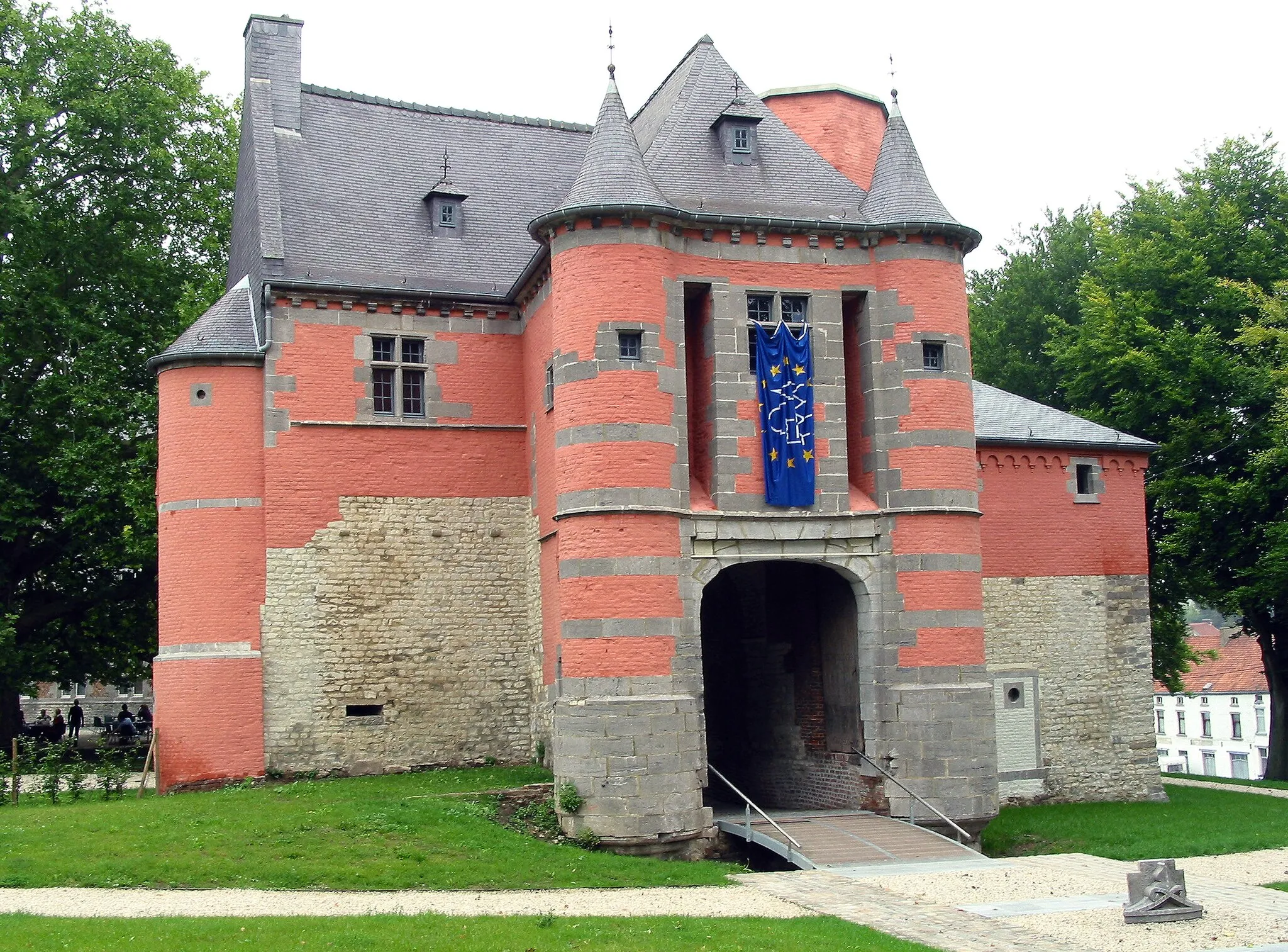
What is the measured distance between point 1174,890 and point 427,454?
50.9 feet

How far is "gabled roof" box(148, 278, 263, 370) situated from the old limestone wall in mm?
3373

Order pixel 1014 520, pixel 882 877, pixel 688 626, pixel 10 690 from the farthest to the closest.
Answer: pixel 10 690
pixel 1014 520
pixel 688 626
pixel 882 877

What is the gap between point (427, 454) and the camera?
25984 mm

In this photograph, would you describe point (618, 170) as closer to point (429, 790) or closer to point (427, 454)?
point (427, 454)

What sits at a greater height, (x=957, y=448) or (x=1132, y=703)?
(x=957, y=448)

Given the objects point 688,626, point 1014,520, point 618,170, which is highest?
point 618,170

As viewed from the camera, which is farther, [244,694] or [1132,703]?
[1132,703]

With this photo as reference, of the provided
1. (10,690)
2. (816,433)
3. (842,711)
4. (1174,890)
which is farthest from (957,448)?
(10,690)

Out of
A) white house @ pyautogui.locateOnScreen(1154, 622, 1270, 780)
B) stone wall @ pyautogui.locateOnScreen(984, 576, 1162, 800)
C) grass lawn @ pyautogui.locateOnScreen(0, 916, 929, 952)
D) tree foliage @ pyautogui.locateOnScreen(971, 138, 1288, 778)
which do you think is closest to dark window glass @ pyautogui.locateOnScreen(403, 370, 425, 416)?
stone wall @ pyautogui.locateOnScreen(984, 576, 1162, 800)

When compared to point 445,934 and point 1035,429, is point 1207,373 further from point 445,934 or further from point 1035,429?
point 445,934

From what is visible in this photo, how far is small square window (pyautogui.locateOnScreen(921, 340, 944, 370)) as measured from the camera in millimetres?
23172

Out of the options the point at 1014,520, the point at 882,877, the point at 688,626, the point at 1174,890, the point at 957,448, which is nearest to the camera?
the point at 1174,890

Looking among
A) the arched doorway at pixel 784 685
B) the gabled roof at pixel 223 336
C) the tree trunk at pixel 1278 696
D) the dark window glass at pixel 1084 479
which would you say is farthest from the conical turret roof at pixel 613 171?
the tree trunk at pixel 1278 696

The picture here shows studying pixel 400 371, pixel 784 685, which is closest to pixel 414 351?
pixel 400 371
